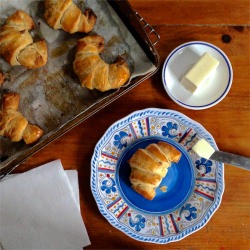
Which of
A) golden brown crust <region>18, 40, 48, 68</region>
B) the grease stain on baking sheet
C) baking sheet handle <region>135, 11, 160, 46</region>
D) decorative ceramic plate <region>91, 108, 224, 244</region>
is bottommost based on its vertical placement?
decorative ceramic plate <region>91, 108, 224, 244</region>

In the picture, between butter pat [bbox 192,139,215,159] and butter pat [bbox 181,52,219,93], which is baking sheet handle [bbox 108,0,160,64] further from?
butter pat [bbox 192,139,215,159]

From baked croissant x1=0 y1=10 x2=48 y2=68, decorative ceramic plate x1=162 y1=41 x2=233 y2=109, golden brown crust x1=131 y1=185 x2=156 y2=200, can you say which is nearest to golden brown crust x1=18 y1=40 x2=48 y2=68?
baked croissant x1=0 y1=10 x2=48 y2=68

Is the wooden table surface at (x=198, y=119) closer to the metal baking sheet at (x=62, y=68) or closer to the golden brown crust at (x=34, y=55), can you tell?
the metal baking sheet at (x=62, y=68)

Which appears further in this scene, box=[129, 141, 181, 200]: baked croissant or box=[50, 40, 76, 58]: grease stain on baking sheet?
box=[50, 40, 76, 58]: grease stain on baking sheet

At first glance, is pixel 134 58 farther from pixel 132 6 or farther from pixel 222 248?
pixel 222 248

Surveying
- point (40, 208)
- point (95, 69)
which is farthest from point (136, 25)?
point (40, 208)
